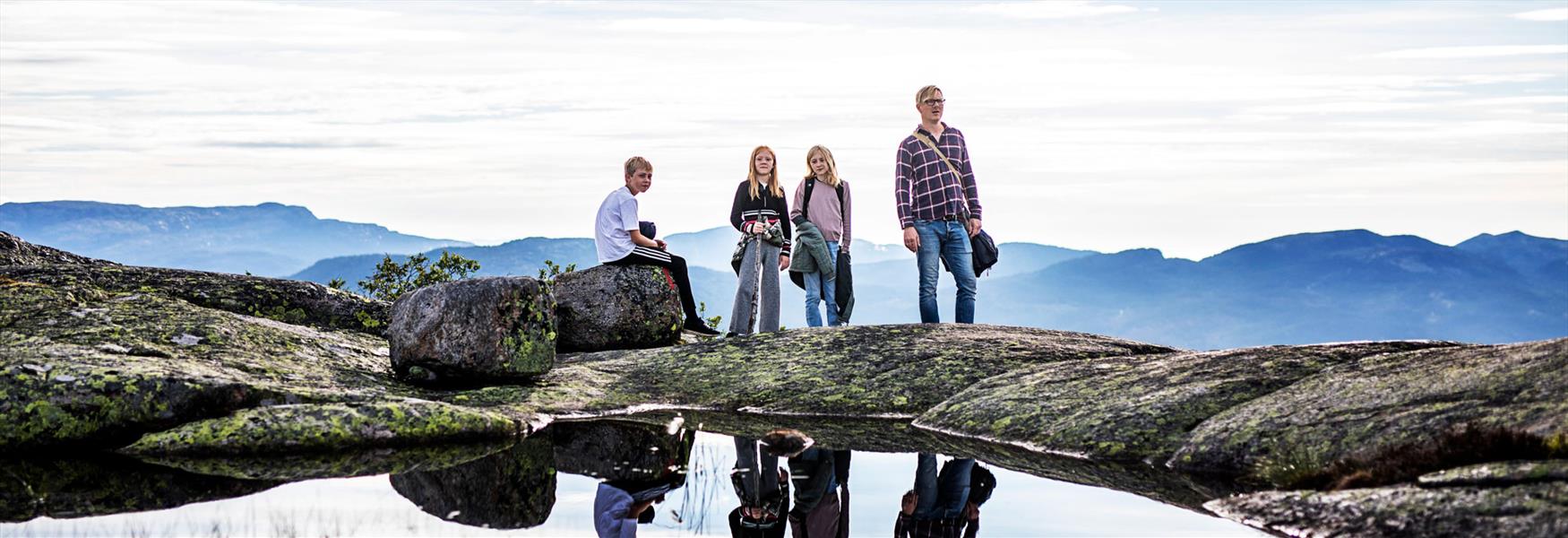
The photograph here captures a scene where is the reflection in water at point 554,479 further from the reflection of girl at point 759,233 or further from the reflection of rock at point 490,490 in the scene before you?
the reflection of girl at point 759,233

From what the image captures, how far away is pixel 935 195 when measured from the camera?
2205cm

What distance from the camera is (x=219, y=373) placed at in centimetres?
1695

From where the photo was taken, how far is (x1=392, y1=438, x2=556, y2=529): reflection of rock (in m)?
11.6

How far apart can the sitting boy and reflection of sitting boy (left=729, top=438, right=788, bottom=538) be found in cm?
802

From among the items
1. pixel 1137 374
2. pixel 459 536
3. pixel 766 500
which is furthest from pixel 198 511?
pixel 1137 374

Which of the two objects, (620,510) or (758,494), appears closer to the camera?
(620,510)

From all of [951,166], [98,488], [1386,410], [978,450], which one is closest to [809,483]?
[978,450]

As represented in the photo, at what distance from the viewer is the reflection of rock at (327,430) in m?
15.0

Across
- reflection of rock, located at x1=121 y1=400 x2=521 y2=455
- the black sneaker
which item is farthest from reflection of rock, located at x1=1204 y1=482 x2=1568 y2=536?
the black sneaker

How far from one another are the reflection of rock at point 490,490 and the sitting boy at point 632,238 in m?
8.91

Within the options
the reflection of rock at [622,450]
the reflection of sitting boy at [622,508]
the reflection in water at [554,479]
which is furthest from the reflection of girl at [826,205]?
the reflection of sitting boy at [622,508]

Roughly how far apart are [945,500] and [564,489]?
3692 mm

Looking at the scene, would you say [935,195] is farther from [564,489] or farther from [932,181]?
[564,489]

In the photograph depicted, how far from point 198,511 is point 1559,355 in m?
13.3
